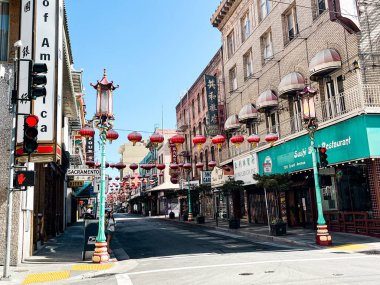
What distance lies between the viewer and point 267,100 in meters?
23.4

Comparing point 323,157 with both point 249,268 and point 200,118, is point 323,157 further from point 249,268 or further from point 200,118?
point 200,118

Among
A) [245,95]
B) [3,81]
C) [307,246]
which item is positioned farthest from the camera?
[245,95]

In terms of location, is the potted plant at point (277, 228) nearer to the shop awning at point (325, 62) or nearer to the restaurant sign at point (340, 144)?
the restaurant sign at point (340, 144)

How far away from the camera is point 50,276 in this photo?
1018cm

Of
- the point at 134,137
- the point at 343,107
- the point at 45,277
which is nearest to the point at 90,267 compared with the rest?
the point at 45,277

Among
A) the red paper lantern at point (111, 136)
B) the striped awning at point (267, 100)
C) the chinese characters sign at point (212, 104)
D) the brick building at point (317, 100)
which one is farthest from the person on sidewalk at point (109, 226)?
the chinese characters sign at point (212, 104)

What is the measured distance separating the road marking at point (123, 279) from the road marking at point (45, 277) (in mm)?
1514

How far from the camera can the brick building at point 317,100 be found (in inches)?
634

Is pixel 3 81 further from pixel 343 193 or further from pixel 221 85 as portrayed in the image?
pixel 221 85

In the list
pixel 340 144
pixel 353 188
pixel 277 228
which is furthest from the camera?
pixel 277 228

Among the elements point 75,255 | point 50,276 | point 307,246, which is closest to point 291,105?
point 307,246

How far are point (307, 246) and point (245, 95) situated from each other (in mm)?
16211

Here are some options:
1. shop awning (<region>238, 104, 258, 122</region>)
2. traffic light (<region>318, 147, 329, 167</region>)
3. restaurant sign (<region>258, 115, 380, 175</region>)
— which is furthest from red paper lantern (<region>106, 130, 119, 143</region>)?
shop awning (<region>238, 104, 258, 122</region>)

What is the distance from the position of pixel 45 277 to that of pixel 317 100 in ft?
51.0
